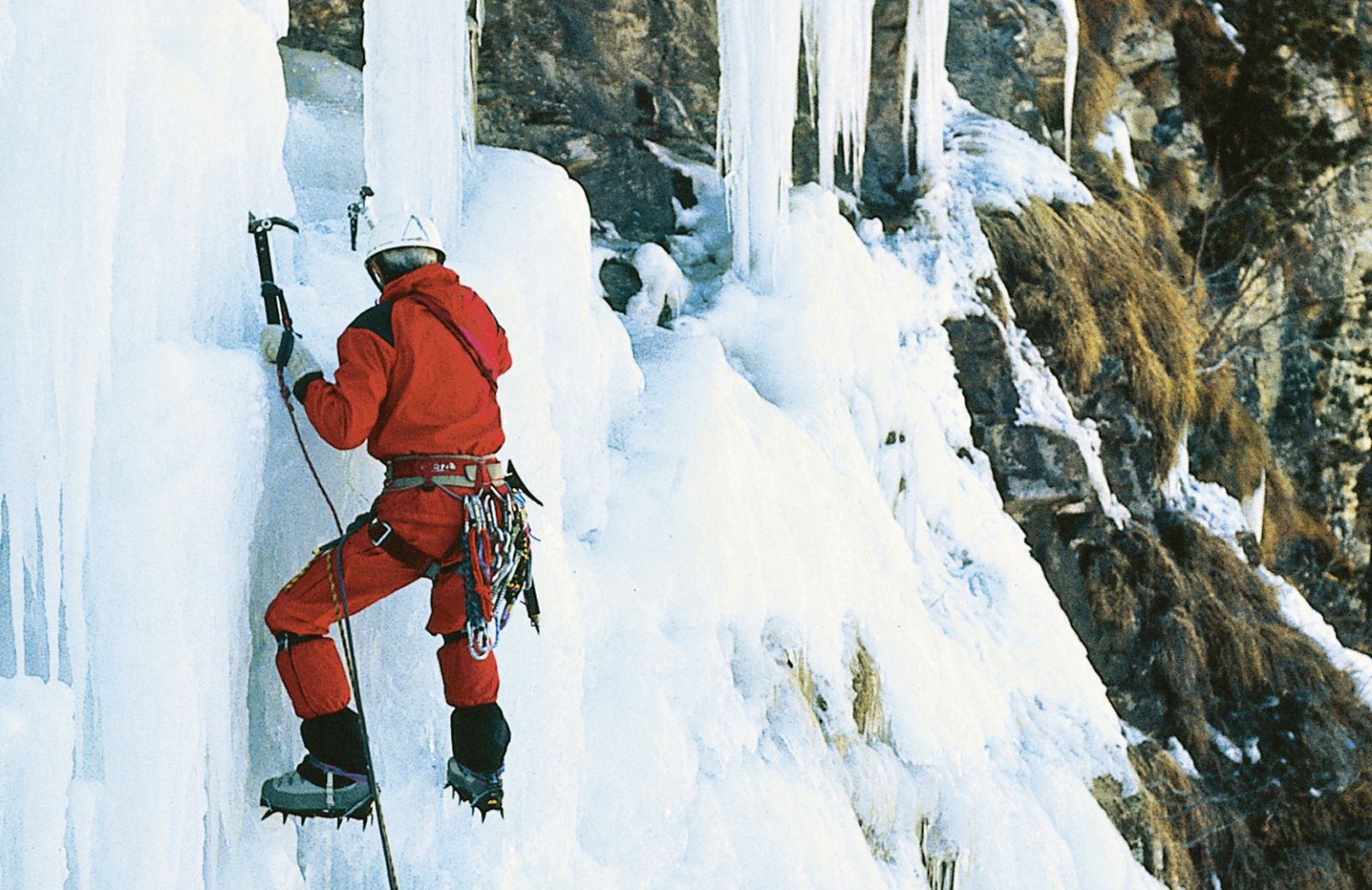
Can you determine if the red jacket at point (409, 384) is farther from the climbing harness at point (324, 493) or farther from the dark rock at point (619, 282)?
the dark rock at point (619, 282)

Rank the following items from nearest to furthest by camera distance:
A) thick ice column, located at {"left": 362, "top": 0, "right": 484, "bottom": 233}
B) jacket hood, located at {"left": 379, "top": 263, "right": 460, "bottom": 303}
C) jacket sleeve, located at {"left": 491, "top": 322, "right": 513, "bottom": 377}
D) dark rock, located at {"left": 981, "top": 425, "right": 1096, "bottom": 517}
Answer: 1. jacket hood, located at {"left": 379, "top": 263, "right": 460, "bottom": 303}
2. jacket sleeve, located at {"left": 491, "top": 322, "right": 513, "bottom": 377}
3. thick ice column, located at {"left": 362, "top": 0, "right": 484, "bottom": 233}
4. dark rock, located at {"left": 981, "top": 425, "right": 1096, "bottom": 517}

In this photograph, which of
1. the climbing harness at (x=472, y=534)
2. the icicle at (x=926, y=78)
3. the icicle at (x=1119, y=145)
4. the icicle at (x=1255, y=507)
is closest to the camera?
the climbing harness at (x=472, y=534)

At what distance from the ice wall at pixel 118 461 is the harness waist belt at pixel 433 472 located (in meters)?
0.31

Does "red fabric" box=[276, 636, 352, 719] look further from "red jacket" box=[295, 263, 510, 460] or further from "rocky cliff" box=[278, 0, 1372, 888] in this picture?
"rocky cliff" box=[278, 0, 1372, 888]

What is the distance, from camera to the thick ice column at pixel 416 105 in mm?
4203

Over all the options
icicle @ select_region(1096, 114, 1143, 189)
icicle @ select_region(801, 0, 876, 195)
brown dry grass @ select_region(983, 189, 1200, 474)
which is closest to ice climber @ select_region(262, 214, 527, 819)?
icicle @ select_region(801, 0, 876, 195)

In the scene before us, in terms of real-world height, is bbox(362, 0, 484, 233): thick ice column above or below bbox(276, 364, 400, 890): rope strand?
above

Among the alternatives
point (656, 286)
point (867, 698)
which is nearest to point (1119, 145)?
point (656, 286)

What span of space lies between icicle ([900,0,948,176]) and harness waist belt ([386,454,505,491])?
6.78 m

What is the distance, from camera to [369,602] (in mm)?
3064

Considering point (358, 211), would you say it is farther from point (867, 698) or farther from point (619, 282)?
point (867, 698)

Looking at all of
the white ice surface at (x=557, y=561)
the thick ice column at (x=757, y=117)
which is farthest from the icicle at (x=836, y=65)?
the thick ice column at (x=757, y=117)

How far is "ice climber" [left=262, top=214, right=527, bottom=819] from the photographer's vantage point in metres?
2.90

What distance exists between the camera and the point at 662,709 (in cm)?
467
